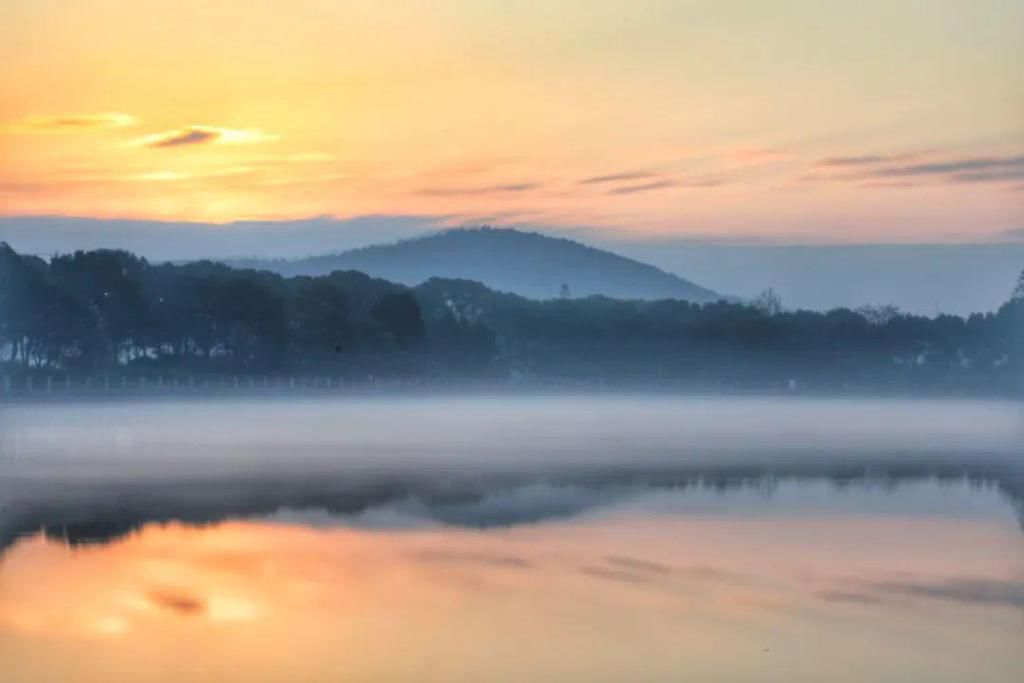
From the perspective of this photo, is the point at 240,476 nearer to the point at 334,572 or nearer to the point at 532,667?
the point at 334,572

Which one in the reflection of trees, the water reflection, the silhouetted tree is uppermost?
the silhouetted tree

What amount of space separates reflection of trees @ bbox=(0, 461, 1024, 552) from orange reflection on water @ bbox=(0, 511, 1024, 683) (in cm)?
153

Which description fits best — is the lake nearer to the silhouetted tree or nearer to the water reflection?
the water reflection

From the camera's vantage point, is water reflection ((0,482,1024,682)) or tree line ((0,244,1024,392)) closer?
water reflection ((0,482,1024,682))

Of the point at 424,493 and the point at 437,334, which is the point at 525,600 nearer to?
the point at 424,493

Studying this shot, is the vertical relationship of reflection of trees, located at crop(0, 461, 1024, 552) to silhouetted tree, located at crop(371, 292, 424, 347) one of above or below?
below

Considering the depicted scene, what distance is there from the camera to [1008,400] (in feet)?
471

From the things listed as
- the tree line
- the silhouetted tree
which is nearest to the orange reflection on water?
the tree line

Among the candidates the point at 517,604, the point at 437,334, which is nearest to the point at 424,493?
the point at 517,604

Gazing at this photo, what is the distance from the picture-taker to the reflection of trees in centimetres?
2719

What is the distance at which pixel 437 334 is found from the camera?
149 meters

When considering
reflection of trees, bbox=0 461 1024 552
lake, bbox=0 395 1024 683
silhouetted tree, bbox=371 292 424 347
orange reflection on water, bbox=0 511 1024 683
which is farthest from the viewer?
silhouetted tree, bbox=371 292 424 347

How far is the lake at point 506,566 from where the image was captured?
15.5 metres

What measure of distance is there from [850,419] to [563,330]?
304ft
